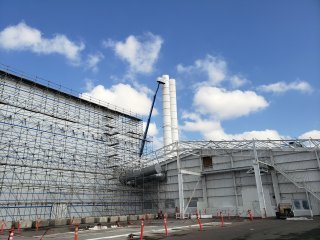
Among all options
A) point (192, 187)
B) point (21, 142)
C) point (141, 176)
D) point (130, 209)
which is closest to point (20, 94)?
point (21, 142)

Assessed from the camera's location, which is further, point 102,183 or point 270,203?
point 102,183

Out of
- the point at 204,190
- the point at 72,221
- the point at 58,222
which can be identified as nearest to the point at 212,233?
the point at 58,222

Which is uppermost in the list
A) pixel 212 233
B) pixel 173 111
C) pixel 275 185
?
pixel 173 111

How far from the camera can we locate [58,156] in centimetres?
3609

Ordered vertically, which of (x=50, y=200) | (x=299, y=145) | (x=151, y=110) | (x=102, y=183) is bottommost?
(x=50, y=200)

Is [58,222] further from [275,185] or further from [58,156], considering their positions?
[275,185]

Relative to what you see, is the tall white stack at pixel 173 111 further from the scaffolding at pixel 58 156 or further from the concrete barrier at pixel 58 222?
the concrete barrier at pixel 58 222

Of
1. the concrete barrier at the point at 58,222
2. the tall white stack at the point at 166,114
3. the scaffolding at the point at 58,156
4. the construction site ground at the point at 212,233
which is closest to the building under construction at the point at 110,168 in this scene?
the scaffolding at the point at 58,156

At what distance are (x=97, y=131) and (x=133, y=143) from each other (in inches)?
317

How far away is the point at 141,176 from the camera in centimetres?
4244

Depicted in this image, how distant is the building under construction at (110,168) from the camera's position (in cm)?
3234

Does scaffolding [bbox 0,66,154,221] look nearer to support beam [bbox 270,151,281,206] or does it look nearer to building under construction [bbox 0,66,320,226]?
building under construction [bbox 0,66,320,226]

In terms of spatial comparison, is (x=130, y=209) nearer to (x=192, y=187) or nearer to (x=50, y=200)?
(x=192, y=187)

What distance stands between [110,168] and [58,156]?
9398mm
